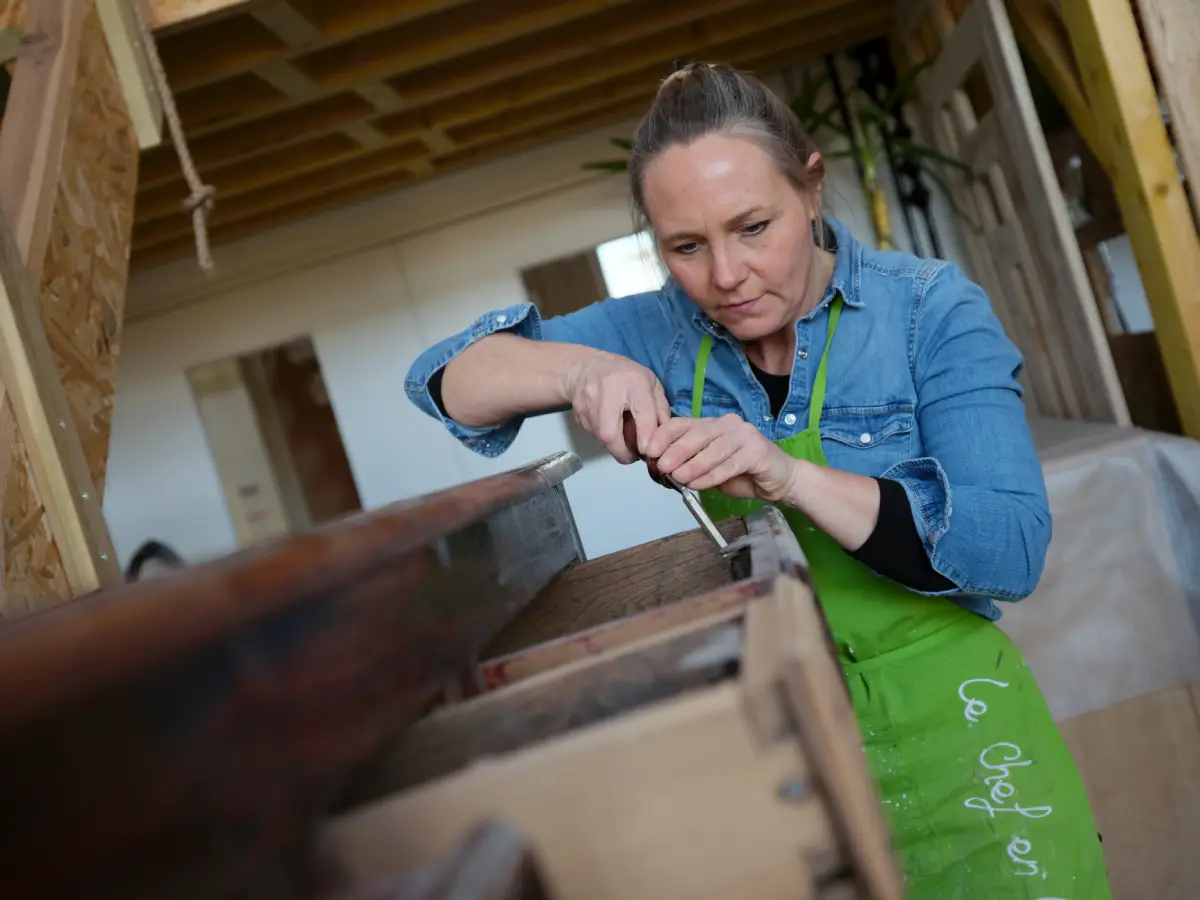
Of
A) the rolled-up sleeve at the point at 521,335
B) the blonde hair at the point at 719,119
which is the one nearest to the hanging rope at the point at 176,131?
the rolled-up sleeve at the point at 521,335

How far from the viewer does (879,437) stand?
1.16 m

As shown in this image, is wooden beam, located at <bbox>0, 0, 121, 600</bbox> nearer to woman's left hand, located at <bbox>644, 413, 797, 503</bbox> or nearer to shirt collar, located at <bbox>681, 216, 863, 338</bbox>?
woman's left hand, located at <bbox>644, 413, 797, 503</bbox>

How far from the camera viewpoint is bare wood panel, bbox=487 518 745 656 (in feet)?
2.63

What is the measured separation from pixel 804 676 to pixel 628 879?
4.1 inches

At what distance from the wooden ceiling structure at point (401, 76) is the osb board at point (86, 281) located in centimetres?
25

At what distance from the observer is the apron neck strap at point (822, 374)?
1.16 m

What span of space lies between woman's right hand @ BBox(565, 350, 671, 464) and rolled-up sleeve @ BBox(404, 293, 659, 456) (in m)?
0.23

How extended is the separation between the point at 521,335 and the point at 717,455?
46 centimetres

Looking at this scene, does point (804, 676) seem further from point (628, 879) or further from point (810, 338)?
point (810, 338)

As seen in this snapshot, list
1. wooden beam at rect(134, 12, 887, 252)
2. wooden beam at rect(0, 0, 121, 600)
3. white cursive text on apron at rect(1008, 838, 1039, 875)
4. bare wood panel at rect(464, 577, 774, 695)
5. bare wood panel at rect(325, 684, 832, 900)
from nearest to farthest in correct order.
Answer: bare wood panel at rect(325, 684, 832, 900), bare wood panel at rect(464, 577, 774, 695), white cursive text on apron at rect(1008, 838, 1039, 875), wooden beam at rect(0, 0, 121, 600), wooden beam at rect(134, 12, 887, 252)

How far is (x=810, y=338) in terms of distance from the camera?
1.18m

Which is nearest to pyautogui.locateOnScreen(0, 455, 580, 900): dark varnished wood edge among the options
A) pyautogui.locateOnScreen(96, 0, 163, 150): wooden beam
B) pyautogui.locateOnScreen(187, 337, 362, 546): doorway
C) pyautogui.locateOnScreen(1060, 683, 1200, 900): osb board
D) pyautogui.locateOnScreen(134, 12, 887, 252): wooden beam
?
pyautogui.locateOnScreen(96, 0, 163, 150): wooden beam

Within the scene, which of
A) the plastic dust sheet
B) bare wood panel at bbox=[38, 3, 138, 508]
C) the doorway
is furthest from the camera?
the doorway

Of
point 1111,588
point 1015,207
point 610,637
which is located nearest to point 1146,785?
point 1111,588
